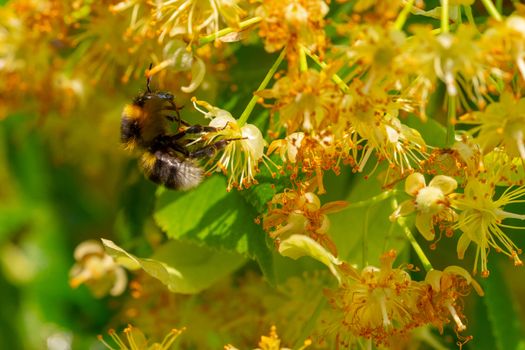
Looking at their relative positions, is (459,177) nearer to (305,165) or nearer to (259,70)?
(305,165)

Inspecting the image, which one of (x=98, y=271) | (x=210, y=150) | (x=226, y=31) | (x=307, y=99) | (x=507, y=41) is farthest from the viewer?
(x=98, y=271)

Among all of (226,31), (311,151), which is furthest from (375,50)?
(226,31)

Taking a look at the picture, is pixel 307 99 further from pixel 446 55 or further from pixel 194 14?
pixel 194 14

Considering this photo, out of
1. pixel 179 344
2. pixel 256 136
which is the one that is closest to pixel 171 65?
pixel 256 136

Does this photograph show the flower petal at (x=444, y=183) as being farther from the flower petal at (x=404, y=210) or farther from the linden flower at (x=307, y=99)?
the linden flower at (x=307, y=99)

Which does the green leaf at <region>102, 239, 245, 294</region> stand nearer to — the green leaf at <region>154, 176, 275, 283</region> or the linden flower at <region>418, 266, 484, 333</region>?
the green leaf at <region>154, 176, 275, 283</region>

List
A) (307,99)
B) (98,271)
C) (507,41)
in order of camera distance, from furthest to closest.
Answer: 1. (98,271)
2. (307,99)
3. (507,41)

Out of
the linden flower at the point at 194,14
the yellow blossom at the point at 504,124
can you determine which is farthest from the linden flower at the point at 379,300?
the linden flower at the point at 194,14
